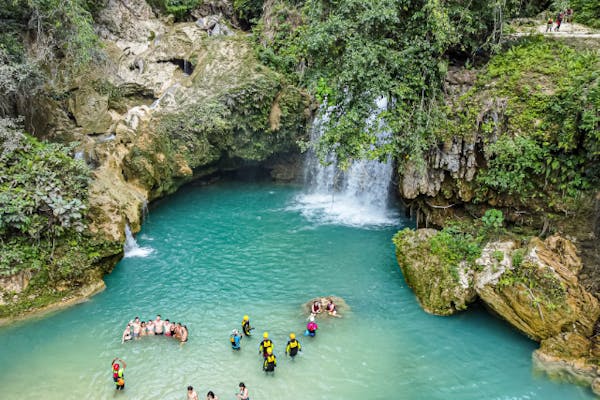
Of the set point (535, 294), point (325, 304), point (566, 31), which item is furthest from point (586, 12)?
point (325, 304)

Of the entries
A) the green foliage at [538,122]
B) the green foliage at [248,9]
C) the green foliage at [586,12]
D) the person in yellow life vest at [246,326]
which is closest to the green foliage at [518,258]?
the green foliage at [538,122]

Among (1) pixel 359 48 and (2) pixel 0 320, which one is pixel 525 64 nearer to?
(1) pixel 359 48

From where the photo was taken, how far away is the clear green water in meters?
11.5

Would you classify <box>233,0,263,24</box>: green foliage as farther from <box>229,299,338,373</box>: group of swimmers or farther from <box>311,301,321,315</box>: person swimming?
<box>229,299,338,373</box>: group of swimmers

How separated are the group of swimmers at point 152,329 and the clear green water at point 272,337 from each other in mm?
258

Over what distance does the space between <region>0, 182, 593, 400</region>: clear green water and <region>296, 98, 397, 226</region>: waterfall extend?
319 cm

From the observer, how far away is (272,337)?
530 inches

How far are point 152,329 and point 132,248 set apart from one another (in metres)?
6.62

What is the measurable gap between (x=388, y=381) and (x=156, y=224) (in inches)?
601

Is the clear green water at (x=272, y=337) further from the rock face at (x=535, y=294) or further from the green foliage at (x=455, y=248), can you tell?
the green foliage at (x=455, y=248)

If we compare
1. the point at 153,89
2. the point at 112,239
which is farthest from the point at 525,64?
the point at 153,89

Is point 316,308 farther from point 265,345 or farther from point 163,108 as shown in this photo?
point 163,108

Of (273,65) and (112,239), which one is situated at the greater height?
(273,65)

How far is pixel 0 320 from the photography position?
1409cm
